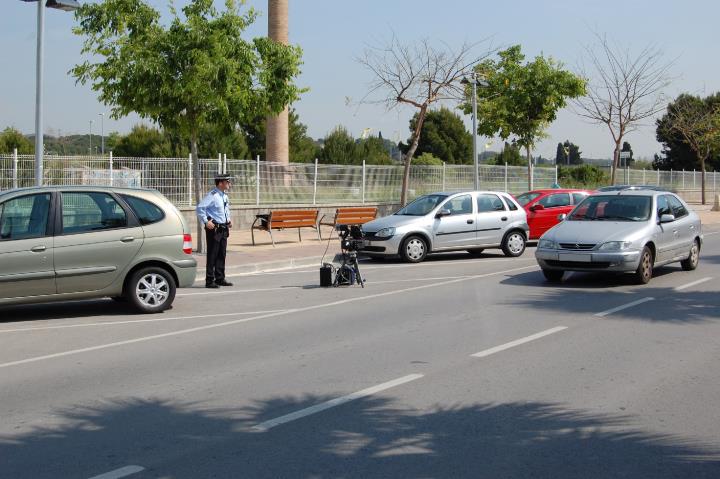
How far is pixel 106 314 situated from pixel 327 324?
10.2ft

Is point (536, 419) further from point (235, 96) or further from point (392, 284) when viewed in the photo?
point (235, 96)

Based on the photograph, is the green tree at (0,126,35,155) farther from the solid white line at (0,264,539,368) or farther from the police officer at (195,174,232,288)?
the solid white line at (0,264,539,368)

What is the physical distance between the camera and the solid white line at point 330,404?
239 inches

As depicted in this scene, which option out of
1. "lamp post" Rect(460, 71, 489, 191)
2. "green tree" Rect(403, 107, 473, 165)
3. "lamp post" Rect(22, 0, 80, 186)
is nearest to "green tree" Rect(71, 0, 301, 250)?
"lamp post" Rect(22, 0, 80, 186)

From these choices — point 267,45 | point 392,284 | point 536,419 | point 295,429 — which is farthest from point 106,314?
point 267,45

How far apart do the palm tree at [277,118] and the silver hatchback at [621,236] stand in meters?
19.5

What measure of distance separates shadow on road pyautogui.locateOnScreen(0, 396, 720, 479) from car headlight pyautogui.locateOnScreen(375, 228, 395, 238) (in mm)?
11603

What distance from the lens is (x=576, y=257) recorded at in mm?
13555

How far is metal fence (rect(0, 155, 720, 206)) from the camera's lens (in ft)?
71.8

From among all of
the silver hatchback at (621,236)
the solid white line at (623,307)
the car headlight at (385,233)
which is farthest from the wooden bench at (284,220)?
the solid white line at (623,307)

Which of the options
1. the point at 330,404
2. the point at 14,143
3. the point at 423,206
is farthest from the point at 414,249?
the point at 14,143

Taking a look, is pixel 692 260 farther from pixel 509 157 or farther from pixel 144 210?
pixel 509 157

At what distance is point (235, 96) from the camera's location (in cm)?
1853

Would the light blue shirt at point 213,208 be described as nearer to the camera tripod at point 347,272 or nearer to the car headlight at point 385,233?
the camera tripod at point 347,272
